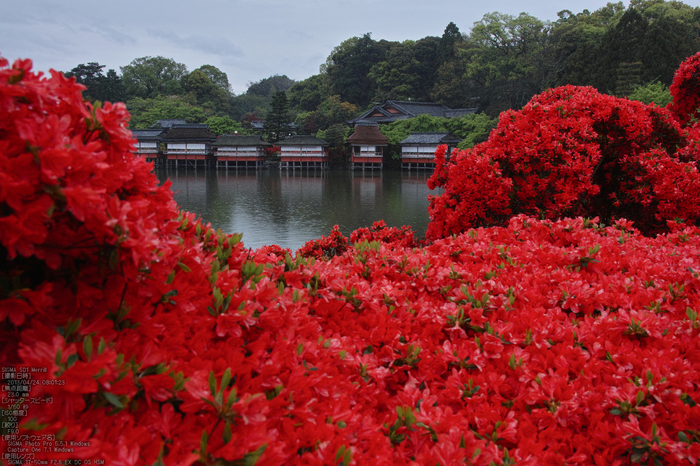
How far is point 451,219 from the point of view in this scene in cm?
504

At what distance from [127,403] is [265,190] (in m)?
23.4

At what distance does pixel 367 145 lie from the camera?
39.7 m

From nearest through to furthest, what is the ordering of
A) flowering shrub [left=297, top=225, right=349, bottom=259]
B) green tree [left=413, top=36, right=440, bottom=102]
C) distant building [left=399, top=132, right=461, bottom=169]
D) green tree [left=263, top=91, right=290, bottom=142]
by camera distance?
flowering shrub [left=297, top=225, right=349, bottom=259] < distant building [left=399, top=132, right=461, bottom=169] < green tree [left=263, top=91, right=290, bottom=142] < green tree [left=413, top=36, right=440, bottom=102]

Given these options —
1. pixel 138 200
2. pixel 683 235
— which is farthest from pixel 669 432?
pixel 683 235

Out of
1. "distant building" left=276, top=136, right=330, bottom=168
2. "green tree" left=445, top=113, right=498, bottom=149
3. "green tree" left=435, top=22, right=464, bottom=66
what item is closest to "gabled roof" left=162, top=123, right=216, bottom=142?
"distant building" left=276, top=136, right=330, bottom=168

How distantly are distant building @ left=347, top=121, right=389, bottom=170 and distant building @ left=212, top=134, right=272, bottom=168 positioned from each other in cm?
814

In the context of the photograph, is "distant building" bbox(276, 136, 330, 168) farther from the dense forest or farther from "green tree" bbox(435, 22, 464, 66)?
"green tree" bbox(435, 22, 464, 66)

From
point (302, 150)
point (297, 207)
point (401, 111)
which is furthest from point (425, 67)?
point (297, 207)

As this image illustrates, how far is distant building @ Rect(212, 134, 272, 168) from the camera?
3906 centimetres

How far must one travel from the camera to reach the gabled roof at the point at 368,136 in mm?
39375

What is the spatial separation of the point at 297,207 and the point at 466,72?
3118cm

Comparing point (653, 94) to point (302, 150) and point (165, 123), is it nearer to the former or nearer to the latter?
point (302, 150)

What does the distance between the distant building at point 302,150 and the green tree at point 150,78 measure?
24.7m

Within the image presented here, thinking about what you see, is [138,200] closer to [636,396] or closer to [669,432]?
[636,396]
